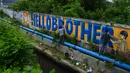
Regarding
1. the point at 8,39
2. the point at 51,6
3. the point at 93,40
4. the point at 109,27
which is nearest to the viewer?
the point at 8,39

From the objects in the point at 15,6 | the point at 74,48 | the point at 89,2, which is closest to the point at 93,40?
the point at 74,48

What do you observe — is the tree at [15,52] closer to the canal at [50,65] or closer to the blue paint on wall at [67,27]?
the canal at [50,65]

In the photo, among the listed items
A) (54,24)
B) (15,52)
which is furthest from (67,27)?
(15,52)

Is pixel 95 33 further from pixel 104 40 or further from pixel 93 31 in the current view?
pixel 104 40

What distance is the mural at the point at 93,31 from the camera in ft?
36.2

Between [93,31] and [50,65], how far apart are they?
3272 mm

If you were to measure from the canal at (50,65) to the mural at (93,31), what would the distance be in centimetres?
209

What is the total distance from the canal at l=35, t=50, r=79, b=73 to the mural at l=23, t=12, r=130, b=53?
2.09 metres

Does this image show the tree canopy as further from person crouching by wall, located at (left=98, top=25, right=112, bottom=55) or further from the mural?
person crouching by wall, located at (left=98, top=25, right=112, bottom=55)

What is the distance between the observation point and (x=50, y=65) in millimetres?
13344

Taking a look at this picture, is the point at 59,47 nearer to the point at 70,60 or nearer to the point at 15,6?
the point at 70,60

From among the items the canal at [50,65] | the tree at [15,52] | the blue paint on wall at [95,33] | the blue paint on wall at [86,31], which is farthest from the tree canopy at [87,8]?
the tree at [15,52]

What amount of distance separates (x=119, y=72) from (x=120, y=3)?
252 inches

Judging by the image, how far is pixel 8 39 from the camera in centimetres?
767
